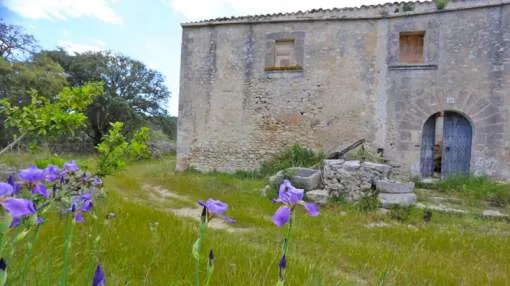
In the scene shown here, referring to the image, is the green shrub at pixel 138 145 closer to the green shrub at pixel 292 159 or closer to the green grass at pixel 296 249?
the green grass at pixel 296 249

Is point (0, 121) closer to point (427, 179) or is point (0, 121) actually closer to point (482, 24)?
point (427, 179)

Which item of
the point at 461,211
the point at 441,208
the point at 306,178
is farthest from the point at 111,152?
the point at 461,211

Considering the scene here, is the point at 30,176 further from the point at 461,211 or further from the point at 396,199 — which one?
the point at 461,211

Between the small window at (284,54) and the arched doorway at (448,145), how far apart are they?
4635 mm

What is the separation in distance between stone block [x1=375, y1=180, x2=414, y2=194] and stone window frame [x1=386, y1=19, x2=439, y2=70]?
445 centimetres

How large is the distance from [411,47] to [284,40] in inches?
154

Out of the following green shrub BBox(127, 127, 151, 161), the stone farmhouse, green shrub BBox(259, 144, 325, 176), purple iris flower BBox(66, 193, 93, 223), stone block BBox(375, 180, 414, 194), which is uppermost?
the stone farmhouse

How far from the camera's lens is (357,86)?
34.3 ft

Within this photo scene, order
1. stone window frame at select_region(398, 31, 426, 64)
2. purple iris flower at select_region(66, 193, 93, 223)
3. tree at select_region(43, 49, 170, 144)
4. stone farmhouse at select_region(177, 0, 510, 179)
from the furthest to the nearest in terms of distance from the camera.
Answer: tree at select_region(43, 49, 170, 144) < stone window frame at select_region(398, 31, 426, 64) < stone farmhouse at select_region(177, 0, 510, 179) < purple iris flower at select_region(66, 193, 93, 223)

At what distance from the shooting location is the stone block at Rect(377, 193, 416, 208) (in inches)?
256

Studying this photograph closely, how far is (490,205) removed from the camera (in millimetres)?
7301

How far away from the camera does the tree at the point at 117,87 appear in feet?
68.1

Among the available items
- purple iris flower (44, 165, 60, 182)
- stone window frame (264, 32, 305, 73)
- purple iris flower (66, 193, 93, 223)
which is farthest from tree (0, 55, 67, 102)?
purple iris flower (66, 193, 93, 223)

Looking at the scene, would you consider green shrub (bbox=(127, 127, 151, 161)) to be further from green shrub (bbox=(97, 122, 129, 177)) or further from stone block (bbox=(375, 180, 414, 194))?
stone block (bbox=(375, 180, 414, 194))
